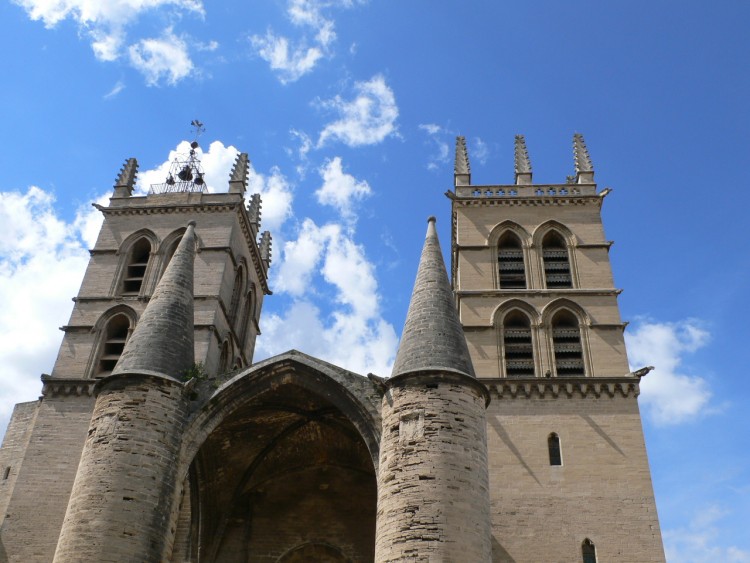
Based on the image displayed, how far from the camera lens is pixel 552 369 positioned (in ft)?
60.6

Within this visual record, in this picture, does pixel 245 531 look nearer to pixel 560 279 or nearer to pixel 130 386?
pixel 130 386

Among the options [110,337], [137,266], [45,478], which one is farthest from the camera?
[137,266]

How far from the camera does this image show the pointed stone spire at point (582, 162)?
2250cm

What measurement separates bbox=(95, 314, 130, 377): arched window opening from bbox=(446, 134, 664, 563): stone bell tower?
7.98m

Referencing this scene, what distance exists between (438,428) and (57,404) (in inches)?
391

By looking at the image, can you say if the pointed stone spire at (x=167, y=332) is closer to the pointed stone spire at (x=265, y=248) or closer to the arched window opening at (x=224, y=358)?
the arched window opening at (x=224, y=358)

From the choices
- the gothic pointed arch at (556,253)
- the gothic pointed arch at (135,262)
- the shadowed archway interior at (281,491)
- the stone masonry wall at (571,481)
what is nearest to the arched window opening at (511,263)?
the gothic pointed arch at (556,253)

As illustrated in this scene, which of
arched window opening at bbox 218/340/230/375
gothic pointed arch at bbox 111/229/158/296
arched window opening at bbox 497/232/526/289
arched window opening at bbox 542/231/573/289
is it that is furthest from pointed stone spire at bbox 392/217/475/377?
gothic pointed arch at bbox 111/229/158/296

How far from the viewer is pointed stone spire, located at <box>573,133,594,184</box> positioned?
22.5 m

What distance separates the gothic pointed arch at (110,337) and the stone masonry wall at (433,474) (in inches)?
348

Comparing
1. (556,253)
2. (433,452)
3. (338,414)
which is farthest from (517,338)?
(433,452)

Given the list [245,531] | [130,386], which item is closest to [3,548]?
[245,531]

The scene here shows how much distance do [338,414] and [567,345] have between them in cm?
623

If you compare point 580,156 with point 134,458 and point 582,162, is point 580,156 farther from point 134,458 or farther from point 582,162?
point 134,458
